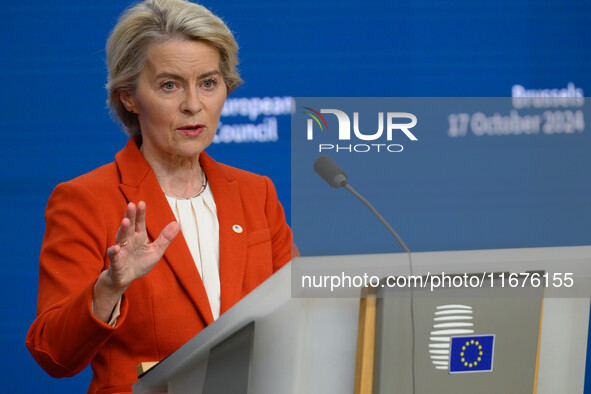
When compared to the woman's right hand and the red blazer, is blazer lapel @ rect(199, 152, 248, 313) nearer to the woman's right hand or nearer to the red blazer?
the red blazer

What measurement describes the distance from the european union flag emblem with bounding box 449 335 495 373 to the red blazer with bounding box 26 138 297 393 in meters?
0.56

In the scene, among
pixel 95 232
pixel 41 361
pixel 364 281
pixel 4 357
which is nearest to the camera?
pixel 364 281

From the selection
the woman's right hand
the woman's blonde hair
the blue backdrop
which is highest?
the blue backdrop

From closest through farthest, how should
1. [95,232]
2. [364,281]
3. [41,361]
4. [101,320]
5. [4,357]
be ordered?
1. [364,281]
2. [101,320]
3. [41,361]
4. [95,232]
5. [4,357]

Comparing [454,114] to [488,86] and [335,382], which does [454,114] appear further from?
[335,382]

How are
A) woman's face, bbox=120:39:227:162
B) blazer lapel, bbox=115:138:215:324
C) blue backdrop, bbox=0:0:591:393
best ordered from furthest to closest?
blue backdrop, bbox=0:0:591:393 < woman's face, bbox=120:39:227:162 < blazer lapel, bbox=115:138:215:324

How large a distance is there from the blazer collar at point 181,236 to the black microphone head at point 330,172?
0.44 metres

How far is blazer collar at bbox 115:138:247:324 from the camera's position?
1.50 meters

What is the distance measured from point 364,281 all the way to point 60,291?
28.1 inches

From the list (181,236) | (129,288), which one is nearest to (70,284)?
(129,288)

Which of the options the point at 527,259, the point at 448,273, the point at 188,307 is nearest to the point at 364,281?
the point at 448,273

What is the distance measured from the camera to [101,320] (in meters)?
1.21

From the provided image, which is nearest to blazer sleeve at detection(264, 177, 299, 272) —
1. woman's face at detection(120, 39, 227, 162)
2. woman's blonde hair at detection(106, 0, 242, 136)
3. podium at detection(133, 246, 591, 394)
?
woman's face at detection(120, 39, 227, 162)

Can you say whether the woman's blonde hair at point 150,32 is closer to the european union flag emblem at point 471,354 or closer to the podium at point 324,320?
the podium at point 324,320
